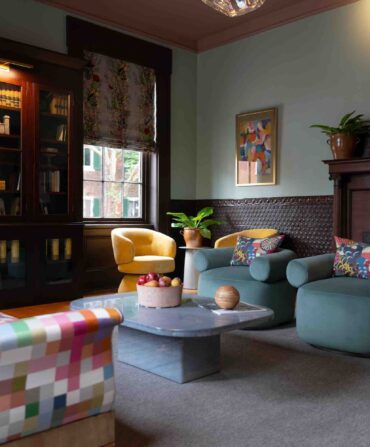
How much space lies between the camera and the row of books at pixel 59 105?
4902 millimetres

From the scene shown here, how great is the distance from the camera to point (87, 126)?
5.45 m

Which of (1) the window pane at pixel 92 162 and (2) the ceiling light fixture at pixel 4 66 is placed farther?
(1) the window pane at pixel 92 162

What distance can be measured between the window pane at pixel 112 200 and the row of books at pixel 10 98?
4.98 feet

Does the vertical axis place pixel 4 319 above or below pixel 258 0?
below

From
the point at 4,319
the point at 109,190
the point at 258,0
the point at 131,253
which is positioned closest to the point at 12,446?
the point at 4,319

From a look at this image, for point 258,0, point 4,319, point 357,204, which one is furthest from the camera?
point 357,204

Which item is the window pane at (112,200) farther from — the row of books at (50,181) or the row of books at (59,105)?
the row of books at (59,105)

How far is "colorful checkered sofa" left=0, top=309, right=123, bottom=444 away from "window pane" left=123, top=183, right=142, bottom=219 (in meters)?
4.36

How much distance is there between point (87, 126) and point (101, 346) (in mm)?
4102

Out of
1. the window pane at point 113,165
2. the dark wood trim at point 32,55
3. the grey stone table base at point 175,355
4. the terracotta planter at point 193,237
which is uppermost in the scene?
the dark wood trim at point 32,55

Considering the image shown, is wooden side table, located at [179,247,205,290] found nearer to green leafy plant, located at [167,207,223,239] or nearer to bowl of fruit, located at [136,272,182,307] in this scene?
green leafy plant, located at [167,207,223,239]

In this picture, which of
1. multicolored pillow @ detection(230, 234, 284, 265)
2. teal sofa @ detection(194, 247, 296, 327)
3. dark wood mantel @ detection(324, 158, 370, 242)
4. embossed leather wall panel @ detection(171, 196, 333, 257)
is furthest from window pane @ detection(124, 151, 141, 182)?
dark wood mantel @ detection(324, 158, 370, 242)

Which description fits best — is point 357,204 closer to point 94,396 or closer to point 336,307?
point 336,307

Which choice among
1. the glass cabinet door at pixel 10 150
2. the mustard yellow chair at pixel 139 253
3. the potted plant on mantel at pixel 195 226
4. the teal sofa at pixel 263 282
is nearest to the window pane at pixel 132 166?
the potted plant on mantel at pixel 195 226
